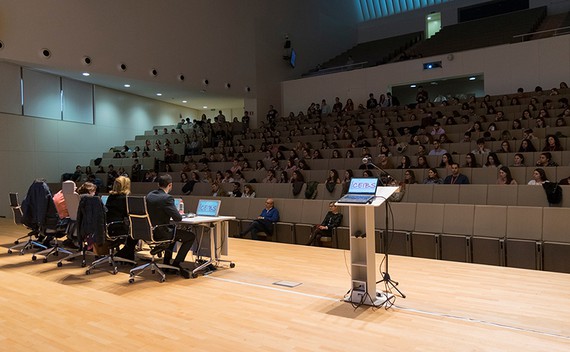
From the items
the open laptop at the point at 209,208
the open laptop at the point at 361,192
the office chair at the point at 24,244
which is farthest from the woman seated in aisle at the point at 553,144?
the office chair at the point at 24,244

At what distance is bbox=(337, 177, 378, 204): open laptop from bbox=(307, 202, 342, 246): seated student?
2.52 metres

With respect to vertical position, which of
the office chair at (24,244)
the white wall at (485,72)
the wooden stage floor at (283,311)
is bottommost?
the wooden stage floor at (283,311)

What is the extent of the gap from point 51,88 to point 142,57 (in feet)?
7.67

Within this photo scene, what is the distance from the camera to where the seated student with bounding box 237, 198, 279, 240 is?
6.78 metres

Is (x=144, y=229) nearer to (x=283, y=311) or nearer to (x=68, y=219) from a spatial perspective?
(x=283, y=311)

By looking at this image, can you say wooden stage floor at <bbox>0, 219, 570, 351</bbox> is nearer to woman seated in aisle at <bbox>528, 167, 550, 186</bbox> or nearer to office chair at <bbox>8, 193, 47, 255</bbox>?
office chair at <bbox>8, 193, 47, 255</bbox>

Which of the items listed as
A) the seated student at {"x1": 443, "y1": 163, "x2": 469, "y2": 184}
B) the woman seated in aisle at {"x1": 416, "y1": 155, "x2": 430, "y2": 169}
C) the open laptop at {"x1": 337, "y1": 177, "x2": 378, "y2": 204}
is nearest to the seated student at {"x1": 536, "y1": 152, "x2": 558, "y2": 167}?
the seated student at {"x1": 443, "y1": 163, "x2": 469, "y2": 184}

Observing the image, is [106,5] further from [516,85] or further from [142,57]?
[516,85]

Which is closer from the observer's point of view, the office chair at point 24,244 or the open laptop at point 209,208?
the open laptop at point 209,208

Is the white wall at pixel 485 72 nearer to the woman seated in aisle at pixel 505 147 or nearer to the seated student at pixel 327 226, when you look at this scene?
the woman seated in aisle at pixel 505 147

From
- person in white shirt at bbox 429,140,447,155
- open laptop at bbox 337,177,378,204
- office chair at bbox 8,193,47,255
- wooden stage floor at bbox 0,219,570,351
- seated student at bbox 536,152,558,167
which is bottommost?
wooden stage floor at bbox 0,219,570,351

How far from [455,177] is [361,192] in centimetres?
350

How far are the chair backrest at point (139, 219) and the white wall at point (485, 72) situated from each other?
33.3ft

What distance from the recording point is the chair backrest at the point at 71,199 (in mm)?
5211
